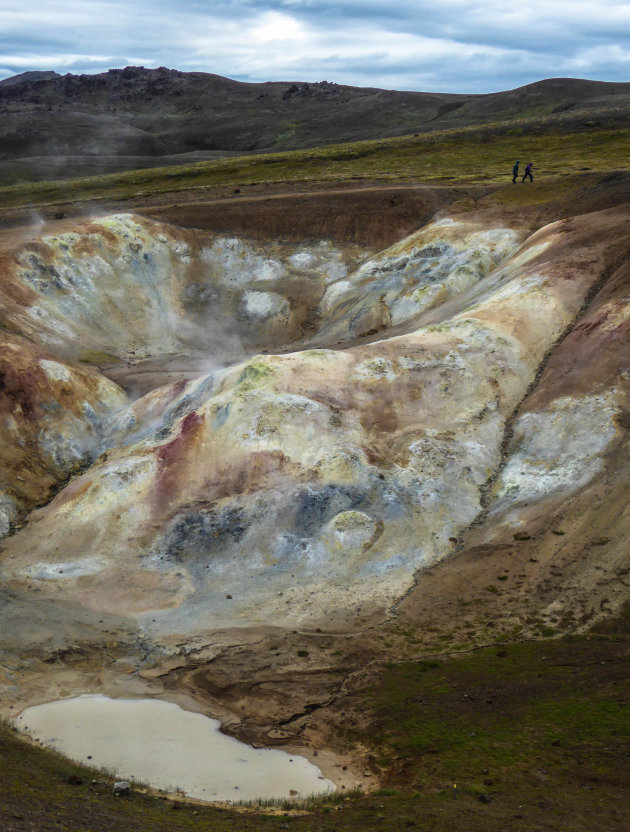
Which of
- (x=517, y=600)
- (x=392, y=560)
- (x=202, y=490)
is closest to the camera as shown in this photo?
(x=517, y=600)

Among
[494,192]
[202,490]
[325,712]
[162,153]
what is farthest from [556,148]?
[162,153]

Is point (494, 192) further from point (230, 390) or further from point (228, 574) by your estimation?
point (228, 574)

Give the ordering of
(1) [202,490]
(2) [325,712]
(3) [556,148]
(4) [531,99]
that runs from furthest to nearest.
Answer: (4) [531,99]
(3) [556,148]
(1) [202,490]
(2) [325,712]

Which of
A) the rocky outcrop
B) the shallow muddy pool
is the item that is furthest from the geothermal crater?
the shallow muddy pool

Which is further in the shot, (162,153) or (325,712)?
(162,153)

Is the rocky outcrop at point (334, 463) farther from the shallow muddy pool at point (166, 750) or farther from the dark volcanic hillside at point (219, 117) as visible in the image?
the dark volcanic hillside at point (219, 117)

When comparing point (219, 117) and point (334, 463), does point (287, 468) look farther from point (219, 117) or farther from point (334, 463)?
point (219, 117)
